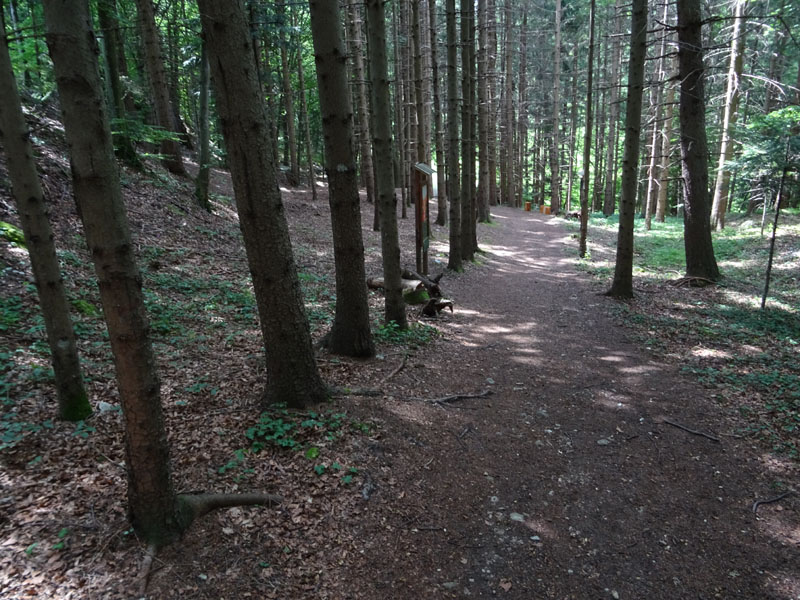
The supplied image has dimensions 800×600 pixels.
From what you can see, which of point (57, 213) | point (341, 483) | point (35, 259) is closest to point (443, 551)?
point (341, 483)

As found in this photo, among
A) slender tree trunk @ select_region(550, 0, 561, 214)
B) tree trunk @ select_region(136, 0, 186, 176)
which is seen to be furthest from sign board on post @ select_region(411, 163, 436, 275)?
slender tree trunk @ select_region(550, 0, 561, 214)

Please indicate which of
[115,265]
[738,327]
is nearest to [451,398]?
[115,265]

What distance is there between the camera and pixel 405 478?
14.2 ft

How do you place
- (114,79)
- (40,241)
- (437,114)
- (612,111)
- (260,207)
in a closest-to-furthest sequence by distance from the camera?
(40,241) → (260,207) → (114,79) → (437,114) → (612,111)

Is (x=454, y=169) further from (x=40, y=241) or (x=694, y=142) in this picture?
(x=40, y=241)

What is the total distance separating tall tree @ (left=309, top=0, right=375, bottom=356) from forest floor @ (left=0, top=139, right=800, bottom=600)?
19.2 inches

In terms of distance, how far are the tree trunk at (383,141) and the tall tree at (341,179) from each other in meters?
1.20

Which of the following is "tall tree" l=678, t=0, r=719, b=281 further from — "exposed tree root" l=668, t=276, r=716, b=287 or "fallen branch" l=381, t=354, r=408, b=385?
"fallen branch" l=381, t=354, r=408, b=385

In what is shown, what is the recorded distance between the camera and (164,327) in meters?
6.71

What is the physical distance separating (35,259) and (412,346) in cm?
493

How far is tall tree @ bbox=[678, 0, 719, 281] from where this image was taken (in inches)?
412

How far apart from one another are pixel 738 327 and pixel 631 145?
441cm

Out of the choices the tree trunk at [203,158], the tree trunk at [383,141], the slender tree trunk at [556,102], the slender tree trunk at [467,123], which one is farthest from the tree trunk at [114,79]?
the slender tree trunk at [556,102]

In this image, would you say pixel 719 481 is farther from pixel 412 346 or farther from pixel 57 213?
pixel 57 213
